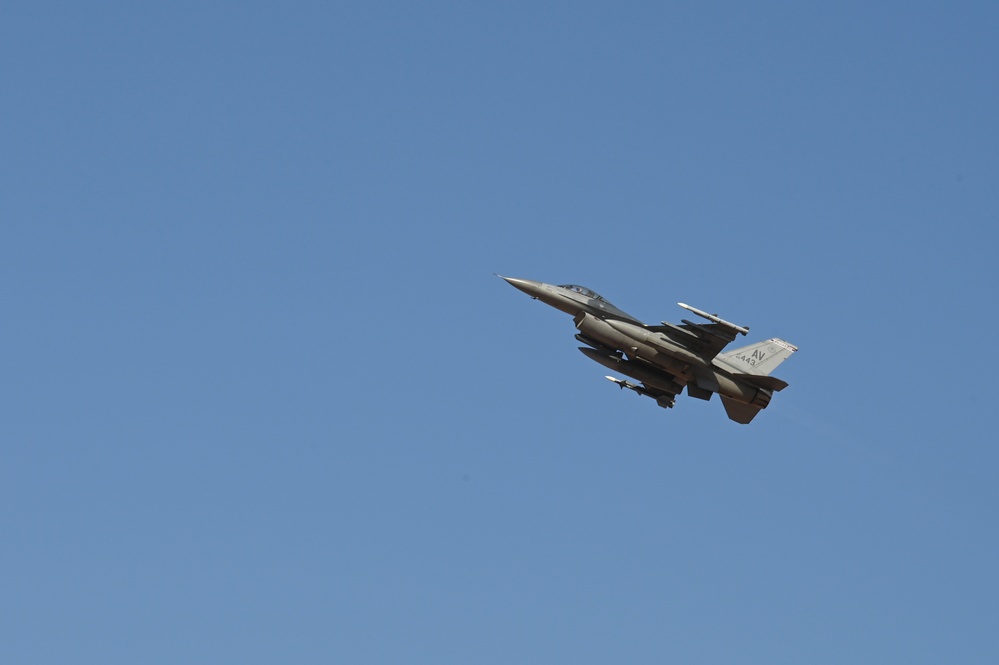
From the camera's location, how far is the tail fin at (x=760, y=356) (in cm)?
7169

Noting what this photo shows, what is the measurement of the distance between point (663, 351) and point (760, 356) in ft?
21.2

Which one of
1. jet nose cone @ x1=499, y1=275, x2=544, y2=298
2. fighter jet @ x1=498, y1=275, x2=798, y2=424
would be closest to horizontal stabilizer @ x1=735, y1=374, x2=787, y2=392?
fighter jet @ x1=498, y1=275, x2=798, y2=424

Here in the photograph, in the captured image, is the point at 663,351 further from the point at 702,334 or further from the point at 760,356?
the point at 760,356

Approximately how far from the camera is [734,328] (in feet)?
220

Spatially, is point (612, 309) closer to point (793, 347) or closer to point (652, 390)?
point (652, 390)

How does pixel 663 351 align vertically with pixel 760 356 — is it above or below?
below

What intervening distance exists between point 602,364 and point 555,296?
3.75 meters

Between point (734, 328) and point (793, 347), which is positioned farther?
point (793, 347)

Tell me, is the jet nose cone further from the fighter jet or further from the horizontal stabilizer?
the horizontal stabilizer

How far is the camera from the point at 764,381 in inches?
2741

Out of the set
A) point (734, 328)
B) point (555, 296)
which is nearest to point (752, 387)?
point (734, 328)

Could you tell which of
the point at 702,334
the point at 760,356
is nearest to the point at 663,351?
the point at 702,334

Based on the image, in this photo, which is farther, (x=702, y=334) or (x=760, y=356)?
(x=760, y=356)

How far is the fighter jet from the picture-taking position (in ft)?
223
